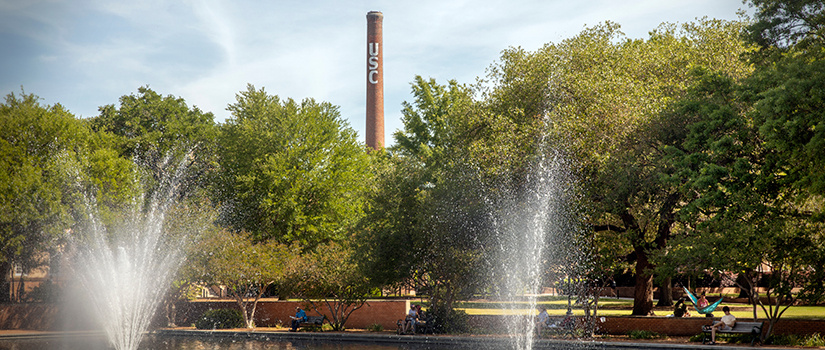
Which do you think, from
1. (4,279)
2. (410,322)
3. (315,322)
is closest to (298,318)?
(315,322)

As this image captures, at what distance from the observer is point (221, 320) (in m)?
31.0

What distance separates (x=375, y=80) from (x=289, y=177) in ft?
97.5

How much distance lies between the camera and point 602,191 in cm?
2448

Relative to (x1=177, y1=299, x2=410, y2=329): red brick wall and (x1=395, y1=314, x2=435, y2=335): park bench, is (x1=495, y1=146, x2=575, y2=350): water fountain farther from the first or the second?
(x1=177, y1=299, x2=410, y2=329): red brick wall

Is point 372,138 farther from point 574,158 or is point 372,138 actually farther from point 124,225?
point 574,158

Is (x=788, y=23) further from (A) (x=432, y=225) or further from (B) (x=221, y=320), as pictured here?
(B) (x=221, y=320)

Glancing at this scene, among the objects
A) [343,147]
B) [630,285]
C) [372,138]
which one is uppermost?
[372,138]

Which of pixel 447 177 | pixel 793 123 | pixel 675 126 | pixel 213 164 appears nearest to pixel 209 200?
pixel 213 164

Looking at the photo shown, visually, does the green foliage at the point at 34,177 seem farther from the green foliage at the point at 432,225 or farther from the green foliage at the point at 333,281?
the green foliage at the point at 432,225

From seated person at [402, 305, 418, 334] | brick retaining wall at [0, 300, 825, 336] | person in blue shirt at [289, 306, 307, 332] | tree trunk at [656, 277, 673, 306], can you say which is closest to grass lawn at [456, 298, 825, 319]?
tree trunk at [656, 277, 673, 306]

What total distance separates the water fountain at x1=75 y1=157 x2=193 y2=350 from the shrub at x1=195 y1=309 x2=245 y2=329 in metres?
2.51

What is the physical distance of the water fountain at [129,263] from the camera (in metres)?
28.8

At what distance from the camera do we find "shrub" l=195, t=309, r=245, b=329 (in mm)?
30859

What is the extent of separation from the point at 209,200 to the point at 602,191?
2560cm
